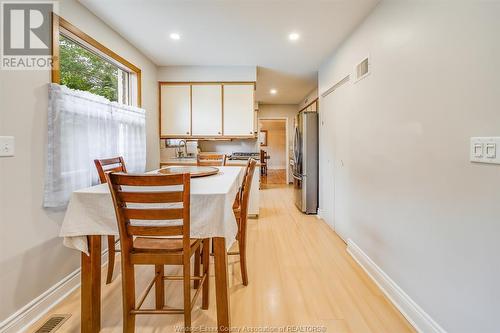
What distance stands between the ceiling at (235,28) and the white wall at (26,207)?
2.35 feet

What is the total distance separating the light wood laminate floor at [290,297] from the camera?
1.64 meters

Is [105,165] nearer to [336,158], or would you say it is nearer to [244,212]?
[244,212]

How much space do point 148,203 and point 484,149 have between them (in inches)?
62.5

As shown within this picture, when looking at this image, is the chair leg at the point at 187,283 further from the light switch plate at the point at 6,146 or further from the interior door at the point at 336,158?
the interior door at the point at 336,158

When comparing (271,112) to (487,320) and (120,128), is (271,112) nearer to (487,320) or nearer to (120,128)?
(120,128)

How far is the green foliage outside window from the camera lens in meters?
2.16

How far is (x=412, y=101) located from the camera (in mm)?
1707

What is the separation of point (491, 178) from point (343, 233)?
2.08m

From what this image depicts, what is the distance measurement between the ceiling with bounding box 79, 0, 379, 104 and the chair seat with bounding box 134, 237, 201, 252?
202 centimetres

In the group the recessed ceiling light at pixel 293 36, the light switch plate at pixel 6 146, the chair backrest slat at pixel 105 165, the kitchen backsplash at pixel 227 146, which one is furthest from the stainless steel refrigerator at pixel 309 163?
the light switch plate at pixel 6 146

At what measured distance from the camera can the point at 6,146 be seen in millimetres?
1525

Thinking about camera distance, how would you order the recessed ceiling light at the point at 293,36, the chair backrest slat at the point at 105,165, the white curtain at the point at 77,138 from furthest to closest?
the recessed ceiling light at the point at 293,36 < the chair backrest slat at the point at 105,165 < the white curtain at the point at 77,138

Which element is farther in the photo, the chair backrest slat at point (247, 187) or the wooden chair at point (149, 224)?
the chair backrest slat at point (247, 187)

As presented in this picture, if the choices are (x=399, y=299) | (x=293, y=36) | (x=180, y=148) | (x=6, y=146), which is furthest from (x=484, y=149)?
(x=180, y=148)
